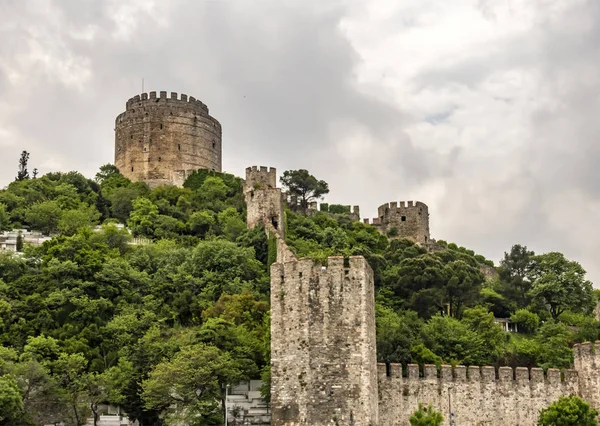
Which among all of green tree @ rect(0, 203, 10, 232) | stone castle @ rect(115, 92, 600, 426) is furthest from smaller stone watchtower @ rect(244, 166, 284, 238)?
green tree @ rect(0, 203, 10, 232)

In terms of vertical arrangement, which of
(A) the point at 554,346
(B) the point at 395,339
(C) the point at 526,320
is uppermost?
(C) the point at 526,320

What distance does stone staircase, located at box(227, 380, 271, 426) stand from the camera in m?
38.6

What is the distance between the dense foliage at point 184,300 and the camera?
38669mm

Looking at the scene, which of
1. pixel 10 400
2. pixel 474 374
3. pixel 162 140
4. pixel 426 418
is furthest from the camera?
pixel 162 140

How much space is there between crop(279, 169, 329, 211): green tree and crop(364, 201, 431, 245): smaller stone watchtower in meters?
4.95

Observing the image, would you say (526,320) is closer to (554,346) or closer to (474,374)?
(554,346)

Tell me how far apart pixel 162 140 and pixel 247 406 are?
121ft

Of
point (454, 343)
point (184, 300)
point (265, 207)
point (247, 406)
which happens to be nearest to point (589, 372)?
point (454, 343)

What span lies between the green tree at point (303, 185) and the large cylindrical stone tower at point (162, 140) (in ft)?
20.6

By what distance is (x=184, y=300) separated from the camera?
47219mm

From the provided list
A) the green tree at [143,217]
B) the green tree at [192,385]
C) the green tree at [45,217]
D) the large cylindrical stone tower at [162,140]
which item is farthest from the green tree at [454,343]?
the large cylindrical stone tower at [162,140]

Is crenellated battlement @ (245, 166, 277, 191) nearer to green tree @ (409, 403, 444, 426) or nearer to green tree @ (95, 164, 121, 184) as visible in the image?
green tree @ (95, 164, 121, 184)

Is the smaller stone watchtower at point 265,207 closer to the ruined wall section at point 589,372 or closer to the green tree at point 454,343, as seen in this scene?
the green tree at point 454,343

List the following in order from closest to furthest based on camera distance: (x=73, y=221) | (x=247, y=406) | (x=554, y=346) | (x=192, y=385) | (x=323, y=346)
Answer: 1. (x=323, y=346)
2. (x=192, y=385)
3. (x=247, y=406)
4. (x=554, y=346)
5. (x=73, y=221)
